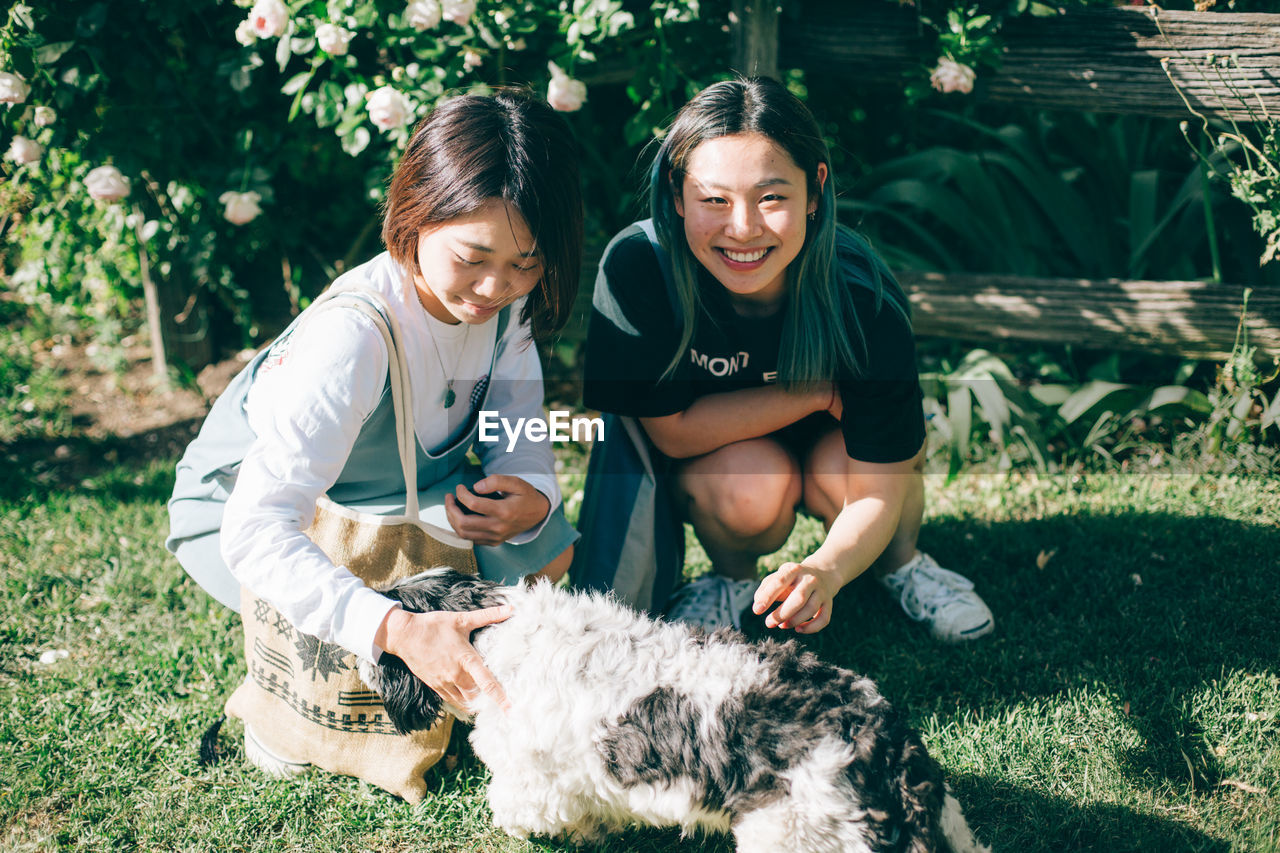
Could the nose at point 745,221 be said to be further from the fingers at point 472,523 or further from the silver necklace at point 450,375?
the fingers at point 472,523

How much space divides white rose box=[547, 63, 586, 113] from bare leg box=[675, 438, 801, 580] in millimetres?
1276

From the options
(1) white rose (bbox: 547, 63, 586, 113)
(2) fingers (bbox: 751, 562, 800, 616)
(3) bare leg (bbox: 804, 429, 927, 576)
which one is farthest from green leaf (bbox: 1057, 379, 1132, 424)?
(1) white rose (bbox: 547, 63, 586, 113)

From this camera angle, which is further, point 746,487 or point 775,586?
point 746,487

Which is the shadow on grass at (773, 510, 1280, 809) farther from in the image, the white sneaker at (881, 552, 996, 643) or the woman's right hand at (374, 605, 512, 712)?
the woman's right hand at (374, 605, 512, 712)

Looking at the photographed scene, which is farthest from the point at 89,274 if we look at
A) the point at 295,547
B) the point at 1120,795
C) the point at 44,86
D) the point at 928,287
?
the point at 1120,795

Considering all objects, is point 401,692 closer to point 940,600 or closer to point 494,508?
point 494,508

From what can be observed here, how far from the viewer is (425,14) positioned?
2762mm

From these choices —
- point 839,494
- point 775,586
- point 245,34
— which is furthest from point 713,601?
point 245,34

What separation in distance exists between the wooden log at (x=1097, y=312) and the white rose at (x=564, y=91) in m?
1.45

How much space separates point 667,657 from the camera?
5.50ft

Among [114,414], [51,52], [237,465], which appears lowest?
[114,414]

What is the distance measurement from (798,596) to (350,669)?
102 cm

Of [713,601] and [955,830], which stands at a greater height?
[955,830]

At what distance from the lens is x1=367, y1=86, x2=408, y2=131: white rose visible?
280 cm
